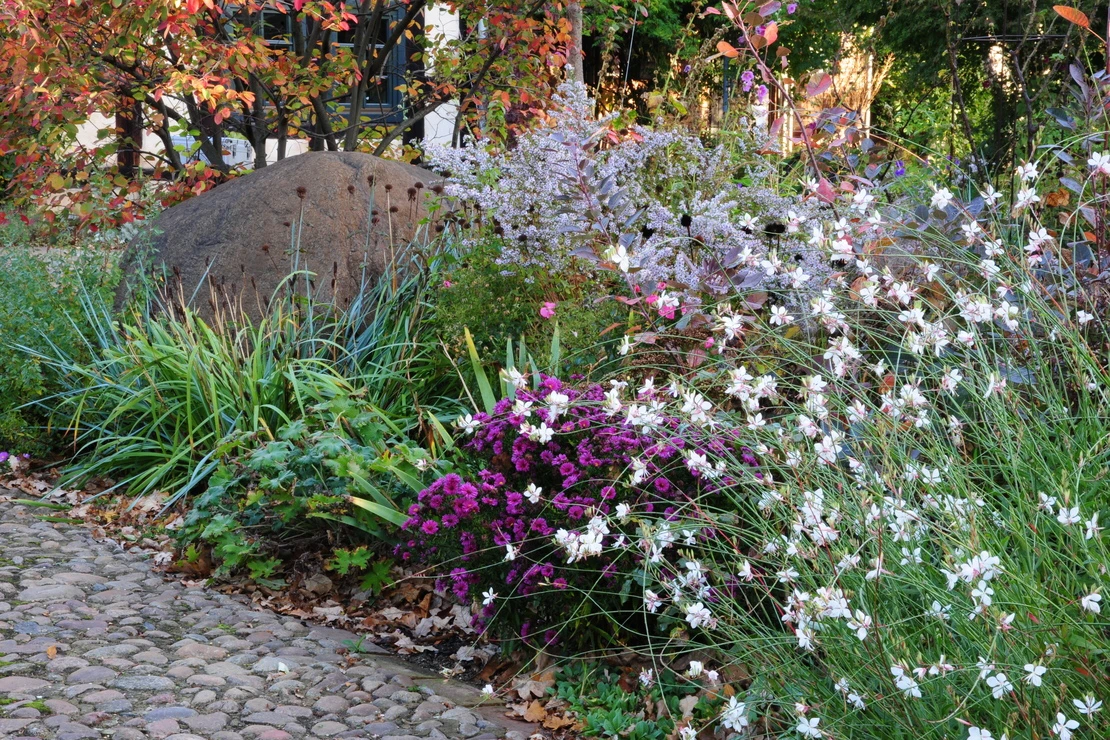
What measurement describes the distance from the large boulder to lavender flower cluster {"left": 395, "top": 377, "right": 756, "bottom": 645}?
2602 millimetres

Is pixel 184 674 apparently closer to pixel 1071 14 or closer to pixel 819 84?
pixel 819 84

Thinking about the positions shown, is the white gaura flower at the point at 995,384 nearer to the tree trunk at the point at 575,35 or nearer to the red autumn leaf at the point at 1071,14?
the red autumn leaf at the point at 1071,14

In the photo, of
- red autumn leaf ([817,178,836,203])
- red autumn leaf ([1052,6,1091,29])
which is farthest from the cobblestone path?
red autumn leaf ([1052,6,1091,29])

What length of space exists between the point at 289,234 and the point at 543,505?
334cm

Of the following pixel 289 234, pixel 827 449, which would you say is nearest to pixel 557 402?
pixel 827 449

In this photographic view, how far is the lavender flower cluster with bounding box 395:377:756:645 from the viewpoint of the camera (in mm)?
2906

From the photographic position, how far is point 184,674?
300cm

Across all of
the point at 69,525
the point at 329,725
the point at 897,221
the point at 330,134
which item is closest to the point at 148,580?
the point at 69,525

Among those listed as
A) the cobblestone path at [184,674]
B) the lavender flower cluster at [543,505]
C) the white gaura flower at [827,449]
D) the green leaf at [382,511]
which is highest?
the white gaura flower at [827,449]

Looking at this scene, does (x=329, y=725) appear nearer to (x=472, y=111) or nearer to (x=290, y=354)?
(x=290, y=354)

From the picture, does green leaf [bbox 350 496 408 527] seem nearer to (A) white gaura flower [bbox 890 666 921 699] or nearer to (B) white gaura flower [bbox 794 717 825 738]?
(B) white gaura flower [bbox 794 717 825 738]

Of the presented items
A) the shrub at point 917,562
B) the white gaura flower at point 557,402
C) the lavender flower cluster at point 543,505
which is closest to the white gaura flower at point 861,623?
the shrub at point 917,562

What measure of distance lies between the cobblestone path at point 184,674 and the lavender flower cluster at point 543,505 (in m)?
0.33

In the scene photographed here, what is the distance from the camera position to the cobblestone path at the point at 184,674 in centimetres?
271
